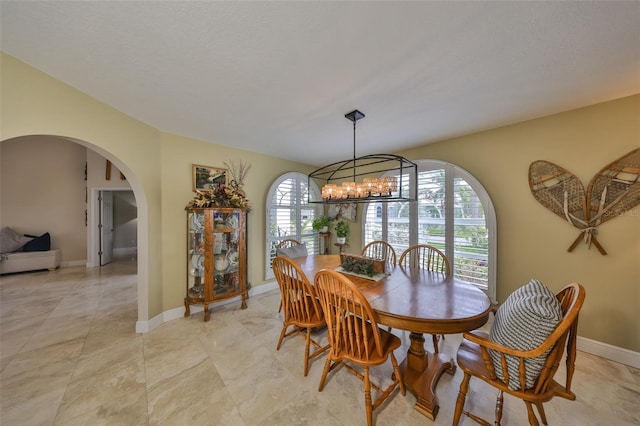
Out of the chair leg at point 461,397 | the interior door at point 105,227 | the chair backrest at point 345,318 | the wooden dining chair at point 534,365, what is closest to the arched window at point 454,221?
the wooden dining chair at point 534,365

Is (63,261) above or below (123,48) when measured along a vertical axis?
below

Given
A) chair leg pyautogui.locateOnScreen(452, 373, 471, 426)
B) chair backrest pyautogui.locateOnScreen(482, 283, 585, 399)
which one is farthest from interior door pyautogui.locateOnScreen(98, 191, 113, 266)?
chair backrest pyautogui.locateOnScreen(482, 283, 585, 399)

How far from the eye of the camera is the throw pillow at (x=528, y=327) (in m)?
1.05

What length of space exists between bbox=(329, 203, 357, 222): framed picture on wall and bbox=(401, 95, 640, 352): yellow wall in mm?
1903

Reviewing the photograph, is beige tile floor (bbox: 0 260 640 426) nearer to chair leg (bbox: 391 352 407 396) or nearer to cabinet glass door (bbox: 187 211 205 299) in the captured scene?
chair leg (bbox: 391 352 407 396)

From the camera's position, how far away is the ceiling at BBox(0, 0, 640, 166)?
1119 mm

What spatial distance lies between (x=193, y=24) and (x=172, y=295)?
9.92 feet

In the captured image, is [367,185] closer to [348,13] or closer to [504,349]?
[348,13]

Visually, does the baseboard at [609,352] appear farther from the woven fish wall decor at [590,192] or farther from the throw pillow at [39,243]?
the throw pillow at [39,243]

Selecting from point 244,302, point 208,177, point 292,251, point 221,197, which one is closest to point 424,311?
point 292,251

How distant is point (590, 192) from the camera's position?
2057 millimetres

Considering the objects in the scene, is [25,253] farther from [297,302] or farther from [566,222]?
[566,222]

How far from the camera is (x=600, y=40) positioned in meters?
1.30

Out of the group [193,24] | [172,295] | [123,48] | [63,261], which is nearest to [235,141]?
[123,48]
